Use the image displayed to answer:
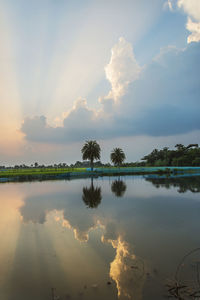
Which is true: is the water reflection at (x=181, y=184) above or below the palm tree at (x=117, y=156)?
Answer: below

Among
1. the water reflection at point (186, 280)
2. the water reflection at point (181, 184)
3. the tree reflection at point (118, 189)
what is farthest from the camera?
the water reflection at point (181, 184)

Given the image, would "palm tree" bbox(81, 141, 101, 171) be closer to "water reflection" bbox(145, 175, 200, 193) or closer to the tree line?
the tree line

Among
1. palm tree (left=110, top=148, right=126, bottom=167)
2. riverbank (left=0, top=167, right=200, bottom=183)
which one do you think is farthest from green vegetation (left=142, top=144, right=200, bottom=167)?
palm tree (left=110, top=148, right=126, bottom=167)

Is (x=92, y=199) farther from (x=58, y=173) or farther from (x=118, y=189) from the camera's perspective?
(x=58, y=173)

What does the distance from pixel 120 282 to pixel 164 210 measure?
39.1 ft

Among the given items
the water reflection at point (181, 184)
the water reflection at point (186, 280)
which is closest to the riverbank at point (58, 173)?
the water reflection at point (181, 184)

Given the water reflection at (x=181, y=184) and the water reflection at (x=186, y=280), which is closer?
the water reflection at (x=186, y=280)

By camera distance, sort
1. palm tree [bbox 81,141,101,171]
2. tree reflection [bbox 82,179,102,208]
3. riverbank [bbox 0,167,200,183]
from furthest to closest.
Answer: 1. palm tree [bbox 81,141,101,171]
2. riverbank [bbox 0,167,200,183]
3. tree reflection [bbox 82,179,102,208]

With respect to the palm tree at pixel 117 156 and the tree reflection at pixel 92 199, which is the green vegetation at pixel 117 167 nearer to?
the palm tree at pixel 117 156

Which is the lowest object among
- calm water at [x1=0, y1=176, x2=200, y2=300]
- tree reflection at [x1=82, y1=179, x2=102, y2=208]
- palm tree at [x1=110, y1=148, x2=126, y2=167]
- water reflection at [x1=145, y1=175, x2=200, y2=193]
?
water reflection at [x1=145, y1=175, x2=200, y2=193]

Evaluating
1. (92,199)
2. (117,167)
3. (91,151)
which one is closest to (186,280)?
(92,199)

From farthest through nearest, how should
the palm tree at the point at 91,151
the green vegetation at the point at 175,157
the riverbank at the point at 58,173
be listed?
1. the green vegetation at the point at 175,157
2. the palm tree at the point at 91,151
3. the riverbank at the point at 58,173

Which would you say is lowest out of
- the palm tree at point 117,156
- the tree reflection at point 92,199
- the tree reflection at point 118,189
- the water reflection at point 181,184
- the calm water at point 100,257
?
the water reflection at point 181,184

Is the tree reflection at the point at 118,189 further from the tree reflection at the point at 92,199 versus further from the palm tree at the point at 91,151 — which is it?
the palm tree at the point at 91,151
